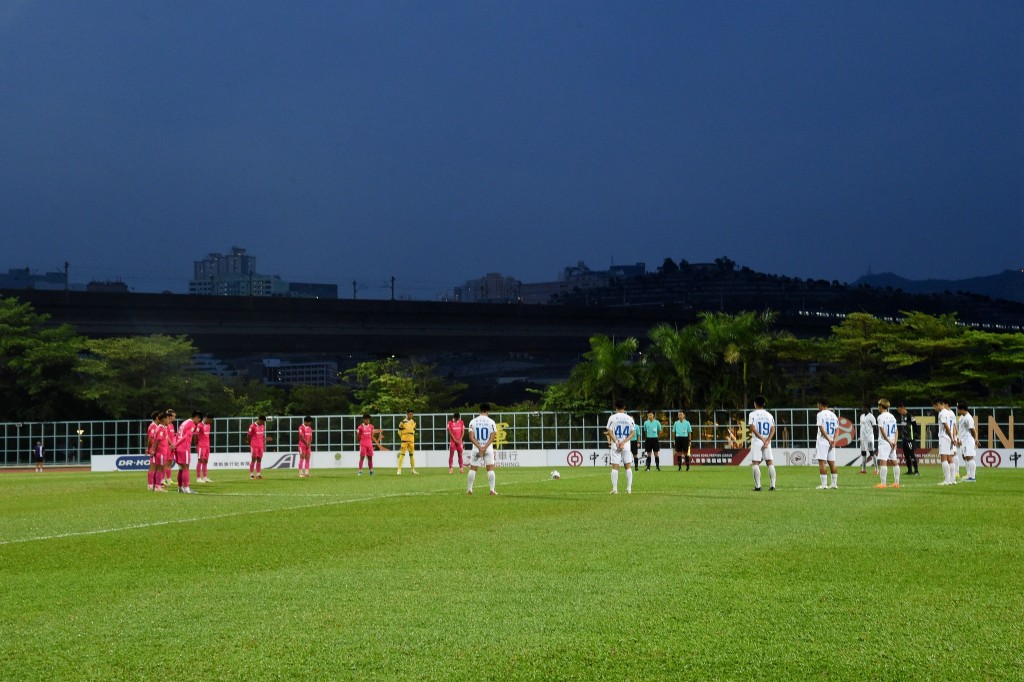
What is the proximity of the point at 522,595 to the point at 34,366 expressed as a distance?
211ft

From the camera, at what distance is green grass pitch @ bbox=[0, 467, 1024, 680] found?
284 inches

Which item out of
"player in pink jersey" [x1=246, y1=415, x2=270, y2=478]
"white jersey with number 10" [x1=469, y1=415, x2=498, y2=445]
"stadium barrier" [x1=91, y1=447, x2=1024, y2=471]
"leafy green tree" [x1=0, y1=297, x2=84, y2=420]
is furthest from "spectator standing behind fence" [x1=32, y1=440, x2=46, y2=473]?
"white jersey with number 10" [x1=469, y1=415, x2=498, y2=445]

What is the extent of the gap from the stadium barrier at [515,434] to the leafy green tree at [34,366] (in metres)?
8.74

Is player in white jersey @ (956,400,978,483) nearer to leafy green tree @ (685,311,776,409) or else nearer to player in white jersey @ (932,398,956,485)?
player in white jersey @ (932,398,956,485)

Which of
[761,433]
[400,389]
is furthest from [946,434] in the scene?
[400,389]

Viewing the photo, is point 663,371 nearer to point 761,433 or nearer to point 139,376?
point 761,433

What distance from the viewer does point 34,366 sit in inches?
2657

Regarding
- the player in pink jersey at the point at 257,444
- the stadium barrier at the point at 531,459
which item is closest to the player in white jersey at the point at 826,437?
the player in pink jersey at the point at 257,444

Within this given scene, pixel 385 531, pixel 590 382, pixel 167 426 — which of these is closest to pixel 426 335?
pixel 590 382

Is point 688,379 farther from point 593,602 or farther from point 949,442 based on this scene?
point 593,602

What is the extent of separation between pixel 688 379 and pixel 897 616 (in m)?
44.2

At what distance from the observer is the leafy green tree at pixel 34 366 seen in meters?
67.5

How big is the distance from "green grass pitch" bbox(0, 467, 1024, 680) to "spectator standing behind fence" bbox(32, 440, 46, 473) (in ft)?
131

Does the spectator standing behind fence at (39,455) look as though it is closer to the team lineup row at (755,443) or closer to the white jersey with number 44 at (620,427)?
the team lineup row at (755,443)
